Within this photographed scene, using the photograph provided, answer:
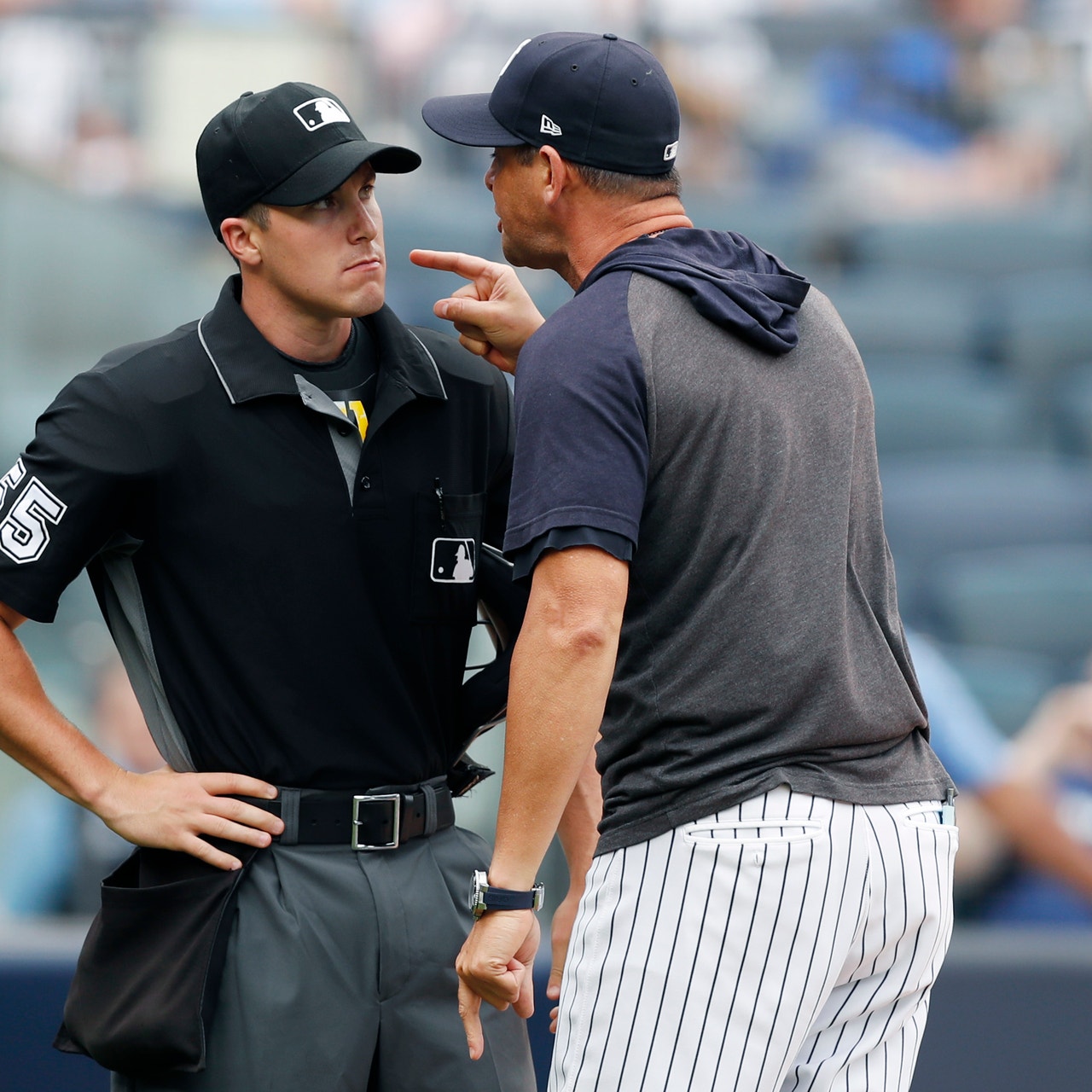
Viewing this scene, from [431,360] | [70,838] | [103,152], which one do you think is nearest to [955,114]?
[103,152]

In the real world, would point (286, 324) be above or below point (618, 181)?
below

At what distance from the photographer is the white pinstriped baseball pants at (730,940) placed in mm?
1611

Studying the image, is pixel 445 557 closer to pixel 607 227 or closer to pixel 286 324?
pixel 286 324

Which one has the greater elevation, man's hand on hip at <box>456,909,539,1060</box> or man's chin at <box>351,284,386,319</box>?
man's chin at <box>351,284,386,319</box>

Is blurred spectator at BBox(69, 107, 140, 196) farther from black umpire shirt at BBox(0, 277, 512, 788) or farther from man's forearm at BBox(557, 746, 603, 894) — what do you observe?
man's forearm at BBox(557, 746, 603, 894)

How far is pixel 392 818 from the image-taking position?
6.10ft

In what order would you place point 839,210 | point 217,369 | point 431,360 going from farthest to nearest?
point 839,210
point 431,360
point 217,369

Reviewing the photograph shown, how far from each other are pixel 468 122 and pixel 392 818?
85 centimetres

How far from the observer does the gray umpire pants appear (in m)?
1.78

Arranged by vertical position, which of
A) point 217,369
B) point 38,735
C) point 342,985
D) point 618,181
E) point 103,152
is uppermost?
point 103,152

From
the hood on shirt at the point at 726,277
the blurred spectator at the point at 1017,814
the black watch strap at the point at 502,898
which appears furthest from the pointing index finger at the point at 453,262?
the blurred spectator at the point at 1017,814

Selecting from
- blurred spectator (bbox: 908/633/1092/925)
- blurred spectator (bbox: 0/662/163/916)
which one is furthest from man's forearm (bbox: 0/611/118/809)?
blurred spectator (bbox: 908/633/1092/925)

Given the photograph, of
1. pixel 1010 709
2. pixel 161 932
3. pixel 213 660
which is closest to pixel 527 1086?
pixel 161 932

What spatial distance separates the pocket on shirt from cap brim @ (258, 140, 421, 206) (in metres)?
0.39
